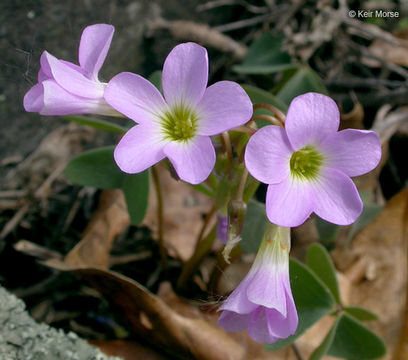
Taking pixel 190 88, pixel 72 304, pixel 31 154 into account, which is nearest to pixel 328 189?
pixel 190 88

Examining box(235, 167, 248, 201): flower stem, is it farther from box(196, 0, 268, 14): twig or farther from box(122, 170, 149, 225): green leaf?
box(196, 0, 268, 14): twig

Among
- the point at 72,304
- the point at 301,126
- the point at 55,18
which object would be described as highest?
the point at 301,126

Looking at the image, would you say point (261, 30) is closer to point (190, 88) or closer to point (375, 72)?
point (375, 72)

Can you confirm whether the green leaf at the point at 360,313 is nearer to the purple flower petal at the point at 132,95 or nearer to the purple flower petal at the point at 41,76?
the purple flower petal at the point at 132,95

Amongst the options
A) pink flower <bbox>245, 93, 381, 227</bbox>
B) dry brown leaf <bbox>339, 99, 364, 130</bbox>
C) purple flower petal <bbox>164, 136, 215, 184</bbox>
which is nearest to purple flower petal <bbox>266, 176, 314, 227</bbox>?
pink flower <bbox>245, 93, 381, 227</bbox>

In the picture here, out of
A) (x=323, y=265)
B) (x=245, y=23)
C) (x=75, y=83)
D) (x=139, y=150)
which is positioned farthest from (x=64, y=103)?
(x=245, y=23)

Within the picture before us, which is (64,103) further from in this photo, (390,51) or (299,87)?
(390,51)

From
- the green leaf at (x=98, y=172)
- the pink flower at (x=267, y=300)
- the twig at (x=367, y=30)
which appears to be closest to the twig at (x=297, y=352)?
the pink flower at (x=267, y=300)
